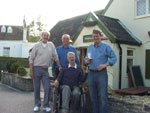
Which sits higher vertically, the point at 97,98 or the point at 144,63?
the point at 144,63

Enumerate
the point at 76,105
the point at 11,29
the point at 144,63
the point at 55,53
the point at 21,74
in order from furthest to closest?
the point at 11,29
the point at 21,74
the point at 144,63
the point at 55,53
the point at 76,105

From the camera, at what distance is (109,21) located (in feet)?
31.8

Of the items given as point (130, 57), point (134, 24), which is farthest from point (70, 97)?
point (134, 24)

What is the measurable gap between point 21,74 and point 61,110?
6.77 meters

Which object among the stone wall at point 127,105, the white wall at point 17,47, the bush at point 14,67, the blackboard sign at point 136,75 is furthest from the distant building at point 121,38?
the white wall at point 17,47

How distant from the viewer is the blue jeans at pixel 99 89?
15.8 ft

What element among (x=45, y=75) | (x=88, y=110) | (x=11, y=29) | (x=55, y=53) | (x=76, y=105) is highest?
(x=11, y=29)

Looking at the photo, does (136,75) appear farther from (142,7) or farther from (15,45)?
(15,45)

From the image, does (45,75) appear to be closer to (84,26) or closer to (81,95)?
(81,95)

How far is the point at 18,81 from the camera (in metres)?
10.8

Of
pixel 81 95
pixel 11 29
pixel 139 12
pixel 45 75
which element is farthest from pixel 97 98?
pixel 11 29

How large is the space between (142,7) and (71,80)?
652cm

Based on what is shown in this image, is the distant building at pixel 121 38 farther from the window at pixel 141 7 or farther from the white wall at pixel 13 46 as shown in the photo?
the white wall at pixel 13 46

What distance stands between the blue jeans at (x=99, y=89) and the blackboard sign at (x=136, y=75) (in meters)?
4.15
